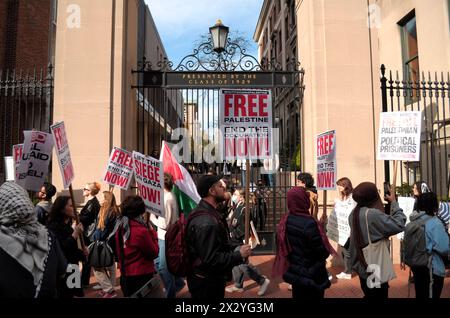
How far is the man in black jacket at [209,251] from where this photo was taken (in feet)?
10.8

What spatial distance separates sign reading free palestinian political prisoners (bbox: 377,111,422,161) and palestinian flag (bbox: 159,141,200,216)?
3536mm

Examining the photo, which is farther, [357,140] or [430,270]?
[357,140]

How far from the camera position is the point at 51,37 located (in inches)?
771

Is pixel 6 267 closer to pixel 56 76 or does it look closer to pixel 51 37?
pixel 56 76

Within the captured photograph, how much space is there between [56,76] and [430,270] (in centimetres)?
872

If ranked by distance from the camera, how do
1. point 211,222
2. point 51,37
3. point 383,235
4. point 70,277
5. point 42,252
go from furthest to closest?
1. point 51,37
2. point 70,277
3. point 383,235
4. point 211,222
5. point 42,252

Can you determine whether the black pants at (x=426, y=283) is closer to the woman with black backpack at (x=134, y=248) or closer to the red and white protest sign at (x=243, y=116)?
the red and white protest sign at (x=243, y=116)

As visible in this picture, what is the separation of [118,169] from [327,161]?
11.9ft

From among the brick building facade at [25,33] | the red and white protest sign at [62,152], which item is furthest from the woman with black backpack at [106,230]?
the brick building facade at [25,33]

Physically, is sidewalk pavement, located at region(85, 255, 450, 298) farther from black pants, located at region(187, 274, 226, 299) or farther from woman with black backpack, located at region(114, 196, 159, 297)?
black pants, located at region(187, 274, 226, 299)

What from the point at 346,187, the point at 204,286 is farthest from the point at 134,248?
the point at 346,187

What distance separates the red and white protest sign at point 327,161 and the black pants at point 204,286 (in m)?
3.07

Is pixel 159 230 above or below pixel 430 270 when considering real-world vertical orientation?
above
